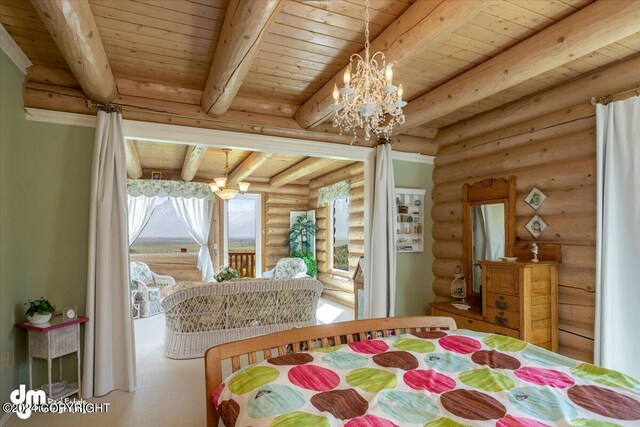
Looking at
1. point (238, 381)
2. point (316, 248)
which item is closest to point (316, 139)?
point (238, 381)

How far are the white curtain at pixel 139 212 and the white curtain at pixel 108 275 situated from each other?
4.39 meters

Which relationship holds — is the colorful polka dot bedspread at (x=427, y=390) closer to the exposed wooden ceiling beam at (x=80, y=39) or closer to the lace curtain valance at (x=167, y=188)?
the exposed wooden ceiling beam at (x=80, y=39)

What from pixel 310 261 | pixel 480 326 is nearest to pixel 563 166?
pixel 480 326

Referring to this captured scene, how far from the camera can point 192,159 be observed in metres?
5.62

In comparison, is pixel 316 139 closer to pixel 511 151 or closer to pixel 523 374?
pixel 511 151

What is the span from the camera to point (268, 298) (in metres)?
4.28

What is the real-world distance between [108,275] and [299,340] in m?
2.19

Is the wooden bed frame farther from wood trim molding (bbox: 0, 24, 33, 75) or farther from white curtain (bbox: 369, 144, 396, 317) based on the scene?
wood trim molding (bbox: 0, 24, 33, 75)

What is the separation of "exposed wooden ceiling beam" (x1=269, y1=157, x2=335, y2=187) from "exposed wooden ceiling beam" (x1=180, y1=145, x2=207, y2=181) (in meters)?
1.86

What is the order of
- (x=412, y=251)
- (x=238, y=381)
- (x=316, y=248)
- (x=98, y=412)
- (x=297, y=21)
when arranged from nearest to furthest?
(x=238, y=381)
(x=297, y=21)
(x=98, y=412)
(x=412, y=251)
(x=316, y=248)

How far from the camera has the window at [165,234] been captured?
301 inches

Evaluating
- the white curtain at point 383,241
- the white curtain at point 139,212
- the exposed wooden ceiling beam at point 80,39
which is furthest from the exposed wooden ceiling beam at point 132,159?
the white curtain at point 383,241

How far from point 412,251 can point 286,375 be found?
3.58 meters

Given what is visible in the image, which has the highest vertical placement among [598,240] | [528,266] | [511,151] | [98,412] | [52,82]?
[52,82]
